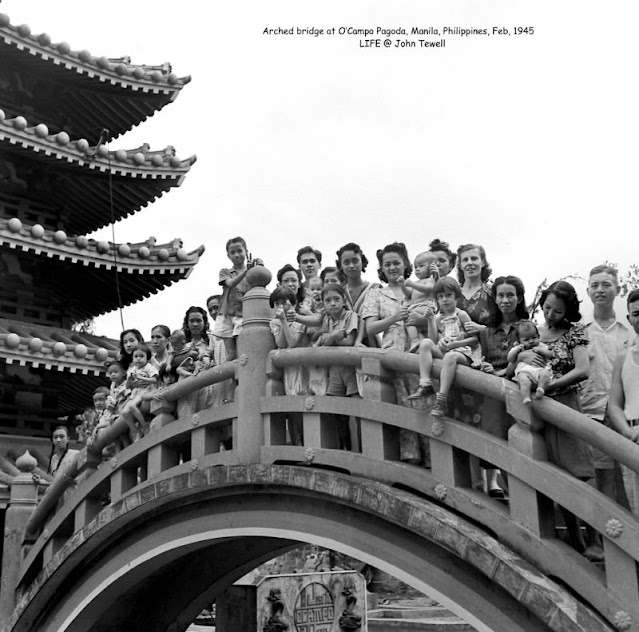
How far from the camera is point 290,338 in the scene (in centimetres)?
705

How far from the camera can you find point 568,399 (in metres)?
5.37

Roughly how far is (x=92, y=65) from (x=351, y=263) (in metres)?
9.43

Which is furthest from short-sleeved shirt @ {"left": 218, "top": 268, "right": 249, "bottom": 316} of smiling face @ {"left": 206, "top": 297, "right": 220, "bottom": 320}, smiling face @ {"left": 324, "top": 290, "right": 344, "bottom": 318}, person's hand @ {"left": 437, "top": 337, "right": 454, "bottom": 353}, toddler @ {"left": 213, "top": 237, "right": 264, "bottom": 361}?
person's hand @ {"left": 437, "top": 337, "right": 454, "bottom": 353}

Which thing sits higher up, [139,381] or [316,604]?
[139,381]

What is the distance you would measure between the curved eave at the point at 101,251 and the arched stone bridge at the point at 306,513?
4.17 meters

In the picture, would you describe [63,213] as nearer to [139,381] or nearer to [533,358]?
[139,381]

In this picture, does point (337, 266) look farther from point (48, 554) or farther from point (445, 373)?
point (48, 554)

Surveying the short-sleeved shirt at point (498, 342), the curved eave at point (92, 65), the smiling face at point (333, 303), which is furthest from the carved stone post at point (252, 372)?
the curved eave at point (92, 65)

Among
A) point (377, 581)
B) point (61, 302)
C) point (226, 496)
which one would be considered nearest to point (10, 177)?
point (61, 302)

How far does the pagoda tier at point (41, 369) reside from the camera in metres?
13.0

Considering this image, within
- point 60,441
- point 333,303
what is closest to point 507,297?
point 333,303

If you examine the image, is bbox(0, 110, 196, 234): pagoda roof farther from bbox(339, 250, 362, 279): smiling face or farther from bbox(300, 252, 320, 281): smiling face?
bbox(339, 250, 362, 279): smiling face

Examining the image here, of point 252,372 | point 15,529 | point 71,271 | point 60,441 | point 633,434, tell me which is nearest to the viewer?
point 633,434

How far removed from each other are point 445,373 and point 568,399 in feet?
2.49
